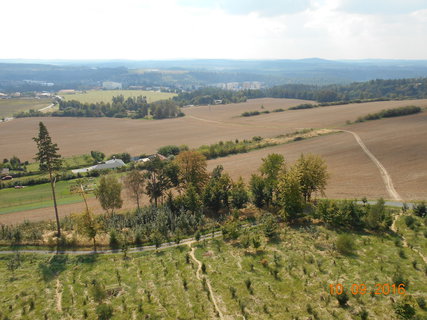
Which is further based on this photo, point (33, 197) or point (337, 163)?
point (337, 163)

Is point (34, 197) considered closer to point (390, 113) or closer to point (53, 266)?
point (53, 266)

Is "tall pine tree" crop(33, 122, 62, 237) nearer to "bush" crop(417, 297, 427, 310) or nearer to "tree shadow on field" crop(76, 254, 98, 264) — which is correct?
"tree shadow on field" crop(76, 254, 98, 264)

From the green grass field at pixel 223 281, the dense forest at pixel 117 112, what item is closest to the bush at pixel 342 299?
the green grass field at pixel 223 281

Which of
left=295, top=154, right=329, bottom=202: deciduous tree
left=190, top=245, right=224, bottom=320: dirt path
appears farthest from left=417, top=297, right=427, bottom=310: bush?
left=295, top=154, right=329, bottom=202: deciduous tree

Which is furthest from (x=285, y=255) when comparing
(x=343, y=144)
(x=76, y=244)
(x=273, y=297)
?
(x=343, y=144)

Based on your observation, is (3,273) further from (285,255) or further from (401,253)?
(401,253)

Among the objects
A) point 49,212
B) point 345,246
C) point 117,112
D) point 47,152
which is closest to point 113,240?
point 47,152
